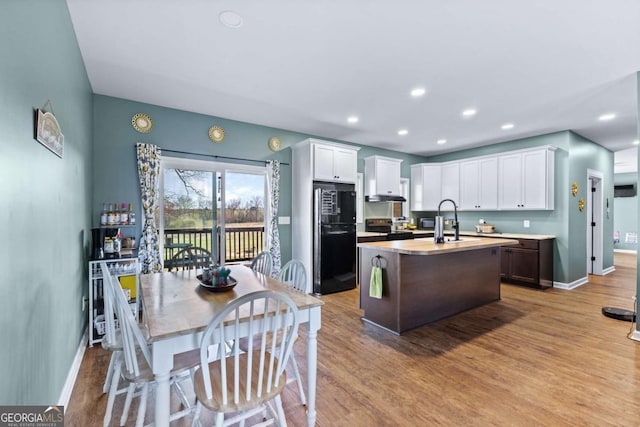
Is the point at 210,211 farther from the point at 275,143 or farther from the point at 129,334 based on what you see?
the point at 129,334

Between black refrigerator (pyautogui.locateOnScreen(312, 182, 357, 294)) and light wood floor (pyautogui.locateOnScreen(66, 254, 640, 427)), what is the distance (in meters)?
1.11

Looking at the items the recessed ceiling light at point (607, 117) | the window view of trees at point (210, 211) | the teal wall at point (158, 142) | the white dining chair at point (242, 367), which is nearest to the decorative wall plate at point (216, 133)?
the teal wall at point (158, 142)

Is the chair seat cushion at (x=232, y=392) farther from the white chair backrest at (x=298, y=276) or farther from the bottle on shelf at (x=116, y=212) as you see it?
the bottle on shelf at (x=116, y=212)

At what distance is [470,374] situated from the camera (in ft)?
7.67

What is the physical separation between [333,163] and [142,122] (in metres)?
2.81

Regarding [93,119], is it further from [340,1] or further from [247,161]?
[340,1]

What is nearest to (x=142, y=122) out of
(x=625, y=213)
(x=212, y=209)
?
(x=212, y=209)

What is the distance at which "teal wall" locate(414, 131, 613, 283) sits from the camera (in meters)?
5.05

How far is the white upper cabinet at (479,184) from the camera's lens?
18.9 feet

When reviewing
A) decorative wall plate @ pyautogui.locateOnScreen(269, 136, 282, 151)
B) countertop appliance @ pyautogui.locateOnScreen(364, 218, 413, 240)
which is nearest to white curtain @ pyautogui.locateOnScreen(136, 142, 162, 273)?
decorative wall plate @ pyautogui.locateOnScreen(269, 136, 282, 151)

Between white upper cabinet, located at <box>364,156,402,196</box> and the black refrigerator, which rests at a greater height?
white upper cabinet, located at <box>364,156,402,196</box>

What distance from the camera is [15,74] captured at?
1.23 meters

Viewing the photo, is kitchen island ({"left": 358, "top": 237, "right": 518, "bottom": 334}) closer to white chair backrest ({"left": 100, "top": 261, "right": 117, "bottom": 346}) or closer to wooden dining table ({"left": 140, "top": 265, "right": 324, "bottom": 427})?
wooden dining table ({"left": 140, "top": 265, "right": 324, "bottom": 427})

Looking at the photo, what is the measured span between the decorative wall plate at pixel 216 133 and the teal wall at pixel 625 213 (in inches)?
483
